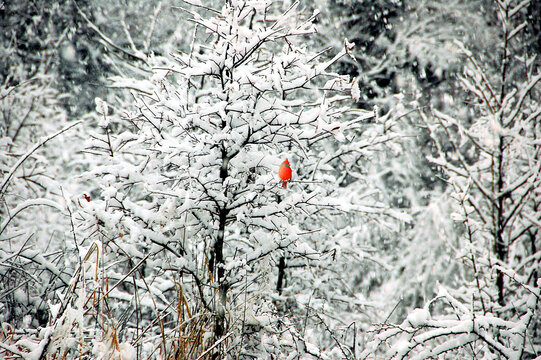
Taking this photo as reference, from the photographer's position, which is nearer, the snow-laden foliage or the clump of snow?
the clump of snow

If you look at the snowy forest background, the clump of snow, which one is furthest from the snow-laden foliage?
the clump of snow

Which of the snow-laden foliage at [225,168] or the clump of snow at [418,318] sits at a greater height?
the snow-laden foliage at [225,168]

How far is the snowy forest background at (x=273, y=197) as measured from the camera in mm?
1773

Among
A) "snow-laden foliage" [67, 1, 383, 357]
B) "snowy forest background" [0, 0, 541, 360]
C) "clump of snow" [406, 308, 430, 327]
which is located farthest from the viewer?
"snow-laden foliage" [67, 1, 383, 357]

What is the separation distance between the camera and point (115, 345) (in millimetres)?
1290

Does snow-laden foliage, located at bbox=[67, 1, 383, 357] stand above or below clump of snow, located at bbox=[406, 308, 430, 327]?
above

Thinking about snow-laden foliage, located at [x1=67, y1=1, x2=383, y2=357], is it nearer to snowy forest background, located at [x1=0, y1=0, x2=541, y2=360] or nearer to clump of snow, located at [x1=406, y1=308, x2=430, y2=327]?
snowy forest background, located at [x1=0, y1=0, x2=541, y2=360]

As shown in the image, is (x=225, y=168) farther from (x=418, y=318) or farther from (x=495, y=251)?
(x=495, y=251)

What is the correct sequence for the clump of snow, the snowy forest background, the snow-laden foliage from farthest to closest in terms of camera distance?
the snow-laden foliage, the snowy forest background, the clump of snow

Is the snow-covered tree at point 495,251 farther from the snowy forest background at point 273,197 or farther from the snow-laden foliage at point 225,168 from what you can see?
the snow-laden foliage at point 225,168

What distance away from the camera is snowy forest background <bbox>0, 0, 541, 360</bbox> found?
1.77 metres

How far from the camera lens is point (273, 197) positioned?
2.99 metres

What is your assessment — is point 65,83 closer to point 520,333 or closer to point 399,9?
point 399,9

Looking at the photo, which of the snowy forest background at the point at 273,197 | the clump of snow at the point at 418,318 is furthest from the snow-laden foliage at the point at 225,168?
the clump of snow at the point at 418,318
